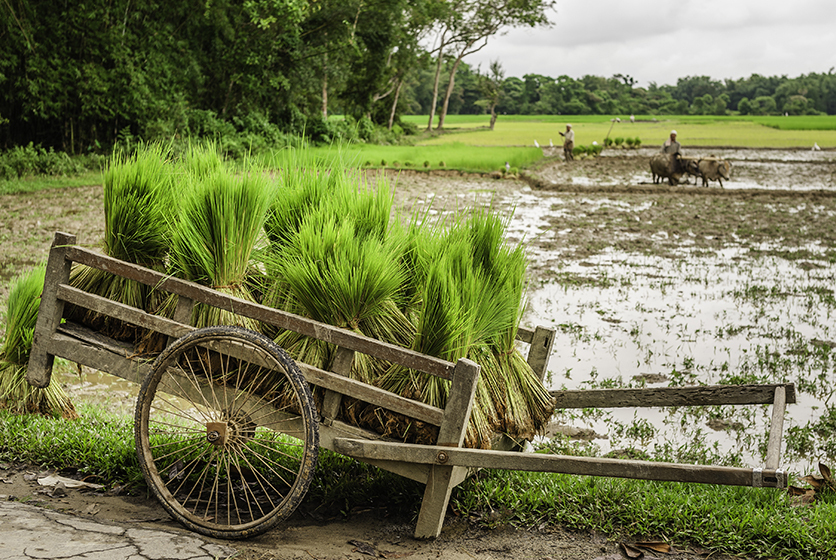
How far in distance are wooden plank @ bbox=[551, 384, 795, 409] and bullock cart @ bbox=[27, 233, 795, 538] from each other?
0.07 m

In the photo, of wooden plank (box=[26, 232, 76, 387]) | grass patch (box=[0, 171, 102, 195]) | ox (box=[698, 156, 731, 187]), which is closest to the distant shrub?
grass patch (box=[0, 171, 102, 195])

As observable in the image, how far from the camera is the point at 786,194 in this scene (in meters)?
19.2

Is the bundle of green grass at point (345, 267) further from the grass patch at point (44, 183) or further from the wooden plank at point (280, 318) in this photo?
the grass patch at point (44, 183)

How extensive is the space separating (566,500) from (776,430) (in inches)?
39.1

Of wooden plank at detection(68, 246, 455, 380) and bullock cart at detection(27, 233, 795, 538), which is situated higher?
wooden plank at detection(68, 246, 455, 380)

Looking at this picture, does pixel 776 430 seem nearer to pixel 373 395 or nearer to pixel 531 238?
pixel 373 395

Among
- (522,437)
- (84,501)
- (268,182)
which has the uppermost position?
(268,182)

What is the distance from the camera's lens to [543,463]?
8.81ft

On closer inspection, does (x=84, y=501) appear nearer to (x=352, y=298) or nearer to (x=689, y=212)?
(x=352, y=298)

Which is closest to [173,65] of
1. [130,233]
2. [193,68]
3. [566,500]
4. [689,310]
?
[193,68]

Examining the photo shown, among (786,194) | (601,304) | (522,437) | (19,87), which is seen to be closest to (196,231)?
(522,437)

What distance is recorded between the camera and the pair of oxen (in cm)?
2069

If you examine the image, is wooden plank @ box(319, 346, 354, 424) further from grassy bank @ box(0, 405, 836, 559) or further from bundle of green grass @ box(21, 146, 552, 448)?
grassy bank @ box(0, 405, 836, 559)

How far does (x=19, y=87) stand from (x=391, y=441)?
17261 millimetres
